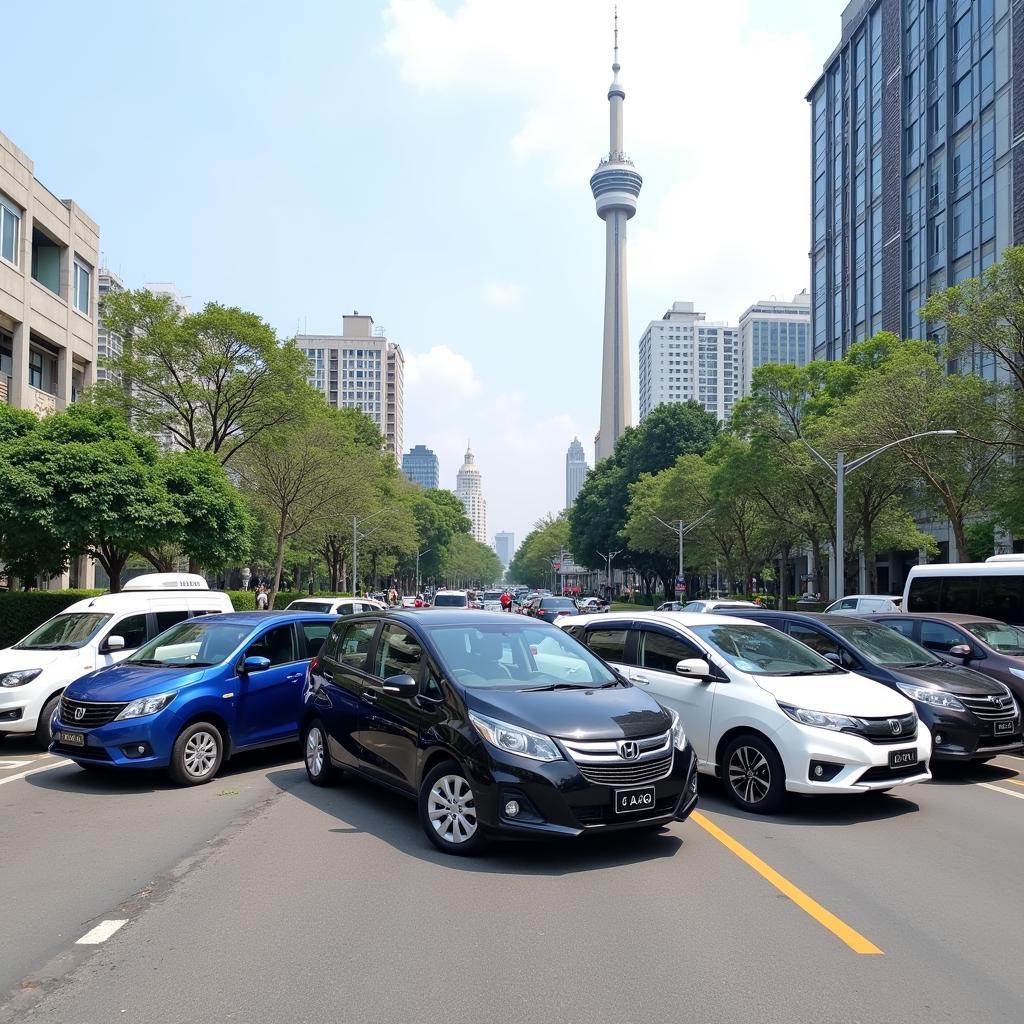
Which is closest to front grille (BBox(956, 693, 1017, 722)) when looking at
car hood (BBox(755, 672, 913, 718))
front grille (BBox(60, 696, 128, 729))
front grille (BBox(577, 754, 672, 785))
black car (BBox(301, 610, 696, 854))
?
car hood (BBox(755, 672, 913, 718))

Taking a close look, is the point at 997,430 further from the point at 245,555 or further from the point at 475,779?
the point at 475,779

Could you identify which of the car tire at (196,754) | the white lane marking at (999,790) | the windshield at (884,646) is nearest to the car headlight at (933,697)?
the windshield at (884,646)

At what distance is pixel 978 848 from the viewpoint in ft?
22.8

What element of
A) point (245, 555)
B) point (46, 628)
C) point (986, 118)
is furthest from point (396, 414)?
point (46, 628)

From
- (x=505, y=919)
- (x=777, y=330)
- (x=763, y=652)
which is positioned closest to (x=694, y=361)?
(x=777, y=330)

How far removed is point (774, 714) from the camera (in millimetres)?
7648

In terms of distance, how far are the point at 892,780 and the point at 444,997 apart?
191 inches

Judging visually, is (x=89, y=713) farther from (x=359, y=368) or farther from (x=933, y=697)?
(x=359, y=368)

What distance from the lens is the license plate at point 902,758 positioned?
7.52m

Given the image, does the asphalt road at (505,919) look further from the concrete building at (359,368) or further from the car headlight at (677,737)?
the concrete building at (359,368)

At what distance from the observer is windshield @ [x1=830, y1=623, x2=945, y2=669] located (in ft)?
34.3

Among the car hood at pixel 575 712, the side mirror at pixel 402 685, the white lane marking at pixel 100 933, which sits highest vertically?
the side mirror at pixel 402 685

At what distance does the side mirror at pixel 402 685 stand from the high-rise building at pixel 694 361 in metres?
193

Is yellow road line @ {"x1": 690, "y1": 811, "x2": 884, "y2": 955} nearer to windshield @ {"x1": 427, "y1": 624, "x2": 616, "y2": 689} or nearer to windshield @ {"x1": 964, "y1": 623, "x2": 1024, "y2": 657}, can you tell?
windshield @ {"x1": 427, "y1": 624, "x2": 616, "y2": 689}
